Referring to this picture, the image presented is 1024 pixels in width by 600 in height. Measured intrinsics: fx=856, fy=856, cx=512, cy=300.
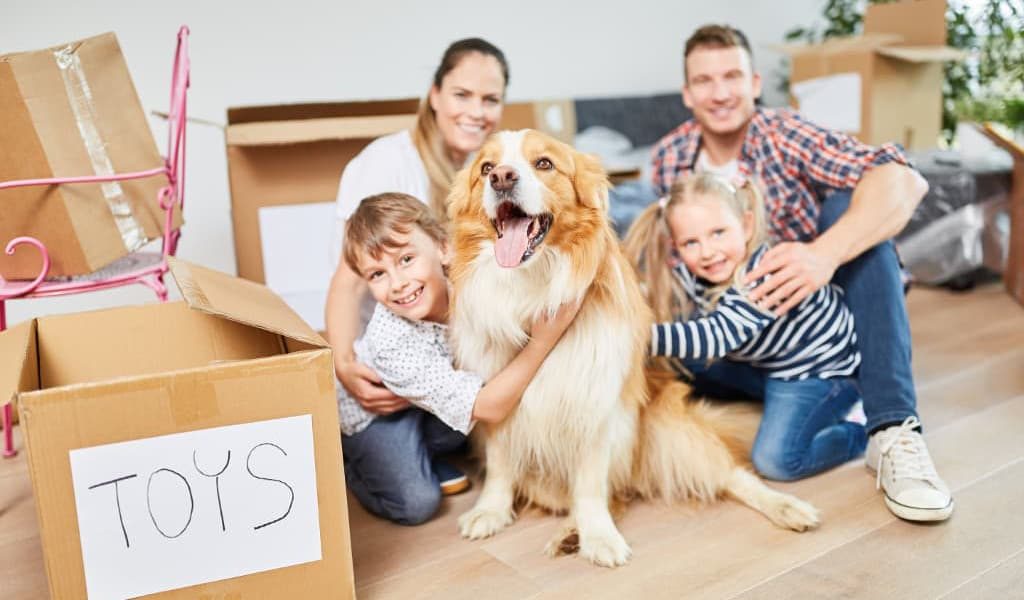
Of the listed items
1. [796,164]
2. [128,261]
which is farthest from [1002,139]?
[128,261]

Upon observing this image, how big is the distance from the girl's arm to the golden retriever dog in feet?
0.07

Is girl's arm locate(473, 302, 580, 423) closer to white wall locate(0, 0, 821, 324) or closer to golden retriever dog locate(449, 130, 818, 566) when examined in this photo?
golden retriever dog locate(449, 130, 818, 566)

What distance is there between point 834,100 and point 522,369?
2.59 m

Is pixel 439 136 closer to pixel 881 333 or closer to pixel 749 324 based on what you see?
pixel 749 324

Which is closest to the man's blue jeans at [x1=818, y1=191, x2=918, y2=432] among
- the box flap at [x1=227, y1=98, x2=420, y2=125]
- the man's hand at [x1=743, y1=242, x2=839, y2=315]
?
the man's hand at [x1=743, y1=242, x2=839, y2=315]

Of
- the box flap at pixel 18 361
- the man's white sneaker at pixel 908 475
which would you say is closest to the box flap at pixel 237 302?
the box flap at pixel 18 361

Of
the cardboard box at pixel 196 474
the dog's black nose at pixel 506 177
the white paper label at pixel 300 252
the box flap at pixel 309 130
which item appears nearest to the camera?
the cardboard box at pixel 196 474

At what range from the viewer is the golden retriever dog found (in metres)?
1.53

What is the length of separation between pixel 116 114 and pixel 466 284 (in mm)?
896

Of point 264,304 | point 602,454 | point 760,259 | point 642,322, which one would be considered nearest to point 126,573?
point 264,304

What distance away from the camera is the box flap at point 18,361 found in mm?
1195

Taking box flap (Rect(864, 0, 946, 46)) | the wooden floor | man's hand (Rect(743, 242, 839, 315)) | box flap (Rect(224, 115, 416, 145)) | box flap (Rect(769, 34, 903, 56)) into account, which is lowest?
the wooden floor

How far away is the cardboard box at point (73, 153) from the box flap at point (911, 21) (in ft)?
10.5

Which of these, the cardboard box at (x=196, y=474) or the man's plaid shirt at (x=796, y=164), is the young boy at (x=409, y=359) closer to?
the cardboard box at (x=196, y=474)
